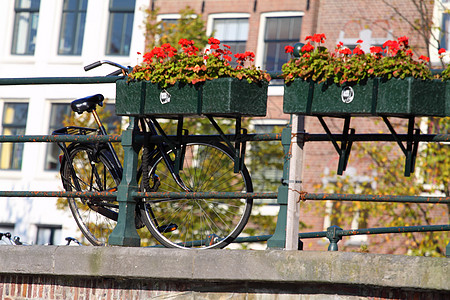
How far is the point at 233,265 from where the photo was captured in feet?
14.0

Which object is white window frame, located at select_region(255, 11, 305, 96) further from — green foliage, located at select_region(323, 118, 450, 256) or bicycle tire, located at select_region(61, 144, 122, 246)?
bicycle tire, located at select_region(61, 144, 122, 246)

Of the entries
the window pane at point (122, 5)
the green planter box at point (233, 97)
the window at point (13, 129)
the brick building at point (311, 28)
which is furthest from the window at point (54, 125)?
the green planter box at point (233, 97)

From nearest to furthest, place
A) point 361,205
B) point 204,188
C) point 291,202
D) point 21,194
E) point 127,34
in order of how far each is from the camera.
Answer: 1. point 291,202
2. point 21,194
3. point 204,188
4. point 361,205
5. point 127,34

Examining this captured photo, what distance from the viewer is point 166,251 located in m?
4.45

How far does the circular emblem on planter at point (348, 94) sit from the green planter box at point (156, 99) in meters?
0.77

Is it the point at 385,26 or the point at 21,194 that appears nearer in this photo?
the point at 21,194

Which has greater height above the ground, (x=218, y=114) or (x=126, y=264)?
(x=218, y=114)

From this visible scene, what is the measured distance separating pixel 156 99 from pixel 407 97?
1.35m

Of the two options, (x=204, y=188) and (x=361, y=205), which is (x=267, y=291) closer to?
(x=204, y=188)

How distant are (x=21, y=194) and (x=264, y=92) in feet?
4.91

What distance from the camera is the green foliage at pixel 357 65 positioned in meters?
4.28

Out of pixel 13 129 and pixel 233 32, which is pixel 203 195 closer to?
pixel 233 32

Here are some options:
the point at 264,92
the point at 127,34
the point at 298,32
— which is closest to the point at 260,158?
the point at 298,32

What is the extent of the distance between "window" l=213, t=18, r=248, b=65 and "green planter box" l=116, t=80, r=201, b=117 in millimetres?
17407
